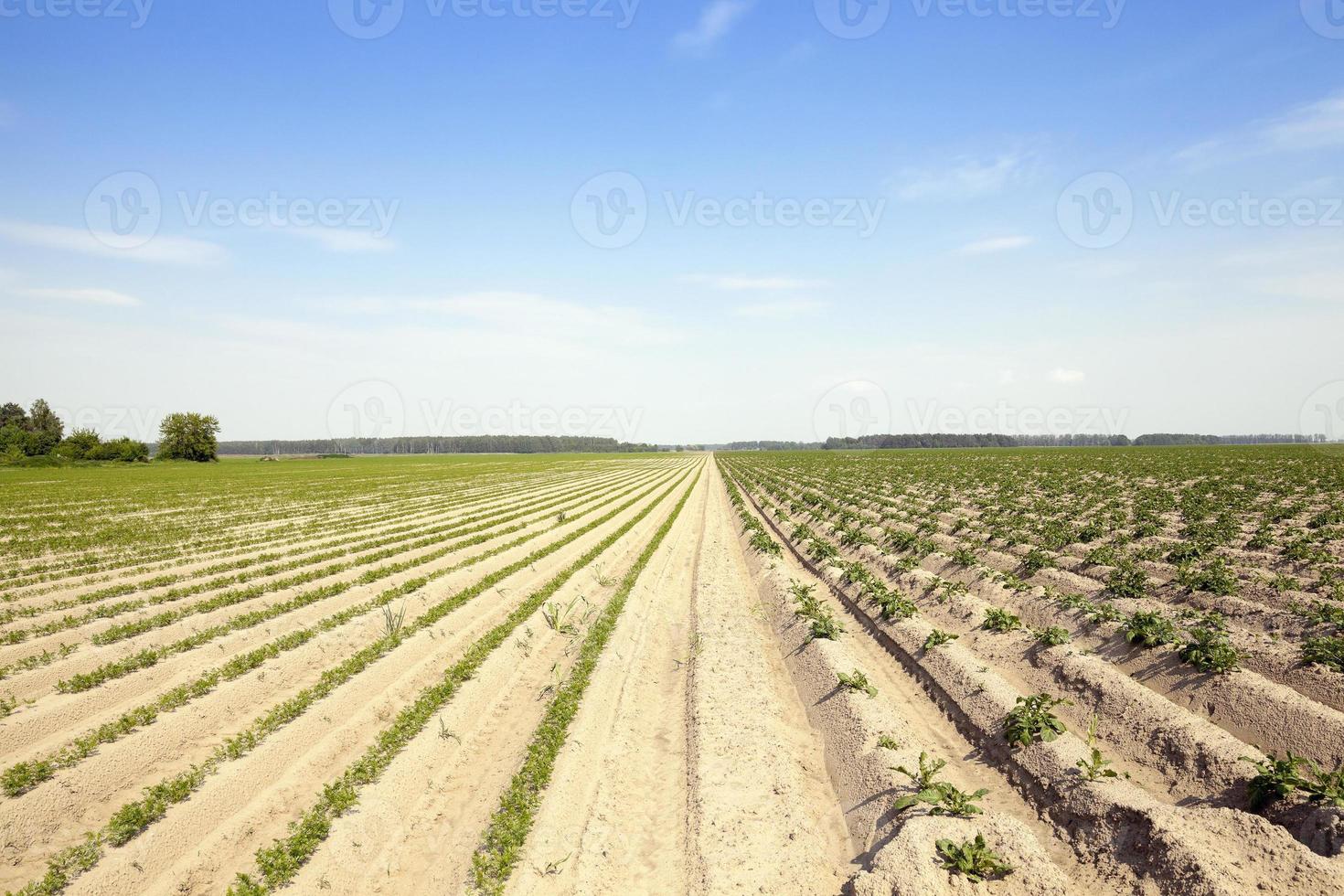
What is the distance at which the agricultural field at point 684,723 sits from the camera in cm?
519

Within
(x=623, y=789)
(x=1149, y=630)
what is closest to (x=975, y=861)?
(x=623, y=789)

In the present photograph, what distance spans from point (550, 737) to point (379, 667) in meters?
3.85

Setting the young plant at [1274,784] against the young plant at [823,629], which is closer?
the young plant at [1274,784]

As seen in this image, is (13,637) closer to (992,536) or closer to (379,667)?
(379,667)

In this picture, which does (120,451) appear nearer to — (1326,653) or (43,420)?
(43,420)

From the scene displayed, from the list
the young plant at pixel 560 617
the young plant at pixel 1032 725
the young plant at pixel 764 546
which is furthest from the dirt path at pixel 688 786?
the young plant at pixel 764 546

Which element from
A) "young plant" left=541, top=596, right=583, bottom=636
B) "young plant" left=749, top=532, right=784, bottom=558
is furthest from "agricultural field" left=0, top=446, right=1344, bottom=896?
"young plant" left=749, top=532, right=784, bottom=558

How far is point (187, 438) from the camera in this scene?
10581 cm

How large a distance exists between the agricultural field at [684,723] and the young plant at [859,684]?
0.26ft

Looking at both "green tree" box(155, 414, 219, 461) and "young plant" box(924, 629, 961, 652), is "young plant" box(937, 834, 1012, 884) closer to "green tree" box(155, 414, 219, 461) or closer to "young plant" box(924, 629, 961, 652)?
"young plant" box(924, 629, 961, 652)

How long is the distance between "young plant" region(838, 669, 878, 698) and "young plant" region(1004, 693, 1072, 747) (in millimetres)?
1810

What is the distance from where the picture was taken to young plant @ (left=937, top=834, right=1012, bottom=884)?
4770 mm

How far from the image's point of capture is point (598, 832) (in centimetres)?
580

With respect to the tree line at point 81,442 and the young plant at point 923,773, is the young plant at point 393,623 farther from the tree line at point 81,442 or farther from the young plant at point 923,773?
the tree line at point 81,442
